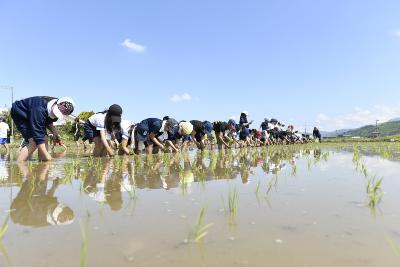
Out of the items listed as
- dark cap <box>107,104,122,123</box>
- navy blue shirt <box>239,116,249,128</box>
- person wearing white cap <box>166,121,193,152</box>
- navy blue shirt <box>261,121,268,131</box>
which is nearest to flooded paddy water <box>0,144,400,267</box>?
dark cap <box>107,104,122,123</box>

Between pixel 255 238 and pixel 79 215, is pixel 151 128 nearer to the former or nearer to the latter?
pixel 79 215

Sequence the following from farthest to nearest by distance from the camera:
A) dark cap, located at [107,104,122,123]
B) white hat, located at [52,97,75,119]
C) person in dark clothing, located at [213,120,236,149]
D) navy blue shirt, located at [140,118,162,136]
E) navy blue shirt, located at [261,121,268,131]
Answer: navy blue shirt, located at [261,121,268,131] → person in dark clothing, located at [213,120,236,149] → navy blue shirt, located at [140,118,162,136] → dark cap, located at [107,104,122,123] → white hat, located at [52,97,75,119]

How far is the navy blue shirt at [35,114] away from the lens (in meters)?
6.11

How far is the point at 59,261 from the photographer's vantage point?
1.48 metres

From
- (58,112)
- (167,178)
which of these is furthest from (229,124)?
(167,178)

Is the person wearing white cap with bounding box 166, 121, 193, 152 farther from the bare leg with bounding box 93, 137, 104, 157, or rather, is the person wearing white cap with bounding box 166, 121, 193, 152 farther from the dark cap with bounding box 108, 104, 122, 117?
the dark cap with bounding box 108, 104, 122, 117

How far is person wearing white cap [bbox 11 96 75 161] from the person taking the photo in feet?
20.1

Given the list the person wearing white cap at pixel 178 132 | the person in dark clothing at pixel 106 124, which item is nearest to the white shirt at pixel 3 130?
the person in dark clothing at pixel 106 124

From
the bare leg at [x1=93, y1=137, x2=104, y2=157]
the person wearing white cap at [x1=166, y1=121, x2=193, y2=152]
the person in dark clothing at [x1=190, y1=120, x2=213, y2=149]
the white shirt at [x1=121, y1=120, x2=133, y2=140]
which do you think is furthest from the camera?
the person in dark clothing at [x1=190, y1=120, x2=213, y2=149]

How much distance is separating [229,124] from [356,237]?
1368 centimetres

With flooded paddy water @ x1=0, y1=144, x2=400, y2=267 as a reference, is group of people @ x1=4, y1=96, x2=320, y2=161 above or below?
above

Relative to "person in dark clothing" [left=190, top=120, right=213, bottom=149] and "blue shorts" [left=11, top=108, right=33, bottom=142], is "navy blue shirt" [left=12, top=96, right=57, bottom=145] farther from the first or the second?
"person in dark clothing" [left=190, top=120, right=213, bottom=149]

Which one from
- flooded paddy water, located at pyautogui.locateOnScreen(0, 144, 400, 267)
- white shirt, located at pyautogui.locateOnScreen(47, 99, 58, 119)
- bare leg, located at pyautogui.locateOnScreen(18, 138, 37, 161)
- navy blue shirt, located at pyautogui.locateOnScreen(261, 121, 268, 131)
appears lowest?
flooded paddy water, located at pyautogui.locateOnScreen(0, 144, 400, 267)

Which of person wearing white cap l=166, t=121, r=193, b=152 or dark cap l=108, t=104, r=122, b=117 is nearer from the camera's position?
dark cap l=108, t=104, r=122, b=117
